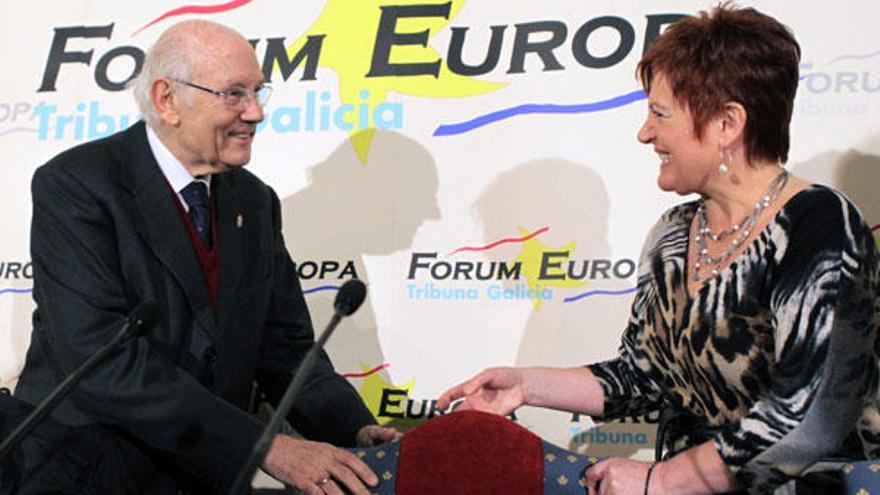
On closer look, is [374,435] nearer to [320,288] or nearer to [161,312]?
[161,312]

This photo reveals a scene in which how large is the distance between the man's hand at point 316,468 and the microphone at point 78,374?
0.38 meters

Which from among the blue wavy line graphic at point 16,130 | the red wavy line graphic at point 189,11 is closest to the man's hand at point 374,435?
the red wavy line graphic at point 189,11

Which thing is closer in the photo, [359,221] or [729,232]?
[729,232]

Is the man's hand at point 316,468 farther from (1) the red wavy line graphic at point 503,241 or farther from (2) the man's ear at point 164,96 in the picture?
(1) the red wavy line graphic at point 503,241

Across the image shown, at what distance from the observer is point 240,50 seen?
8.71 feet

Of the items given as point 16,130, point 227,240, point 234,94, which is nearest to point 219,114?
point 234,94

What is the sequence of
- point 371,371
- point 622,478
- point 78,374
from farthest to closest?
1. point 371,371
2. point 622,478
3. point 78,374

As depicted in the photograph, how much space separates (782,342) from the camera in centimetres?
196

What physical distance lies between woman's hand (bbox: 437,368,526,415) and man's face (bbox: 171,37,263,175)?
0.79 meters

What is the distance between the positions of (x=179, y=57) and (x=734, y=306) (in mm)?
1375

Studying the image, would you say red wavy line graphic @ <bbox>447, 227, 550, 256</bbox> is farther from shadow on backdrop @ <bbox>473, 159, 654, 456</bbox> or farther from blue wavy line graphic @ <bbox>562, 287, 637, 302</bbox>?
blue wavy line graphic @ <bbox>562, 287, 637, 302</bbox>

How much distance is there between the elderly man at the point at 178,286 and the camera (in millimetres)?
2357

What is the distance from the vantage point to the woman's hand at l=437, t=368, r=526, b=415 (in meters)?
2.37

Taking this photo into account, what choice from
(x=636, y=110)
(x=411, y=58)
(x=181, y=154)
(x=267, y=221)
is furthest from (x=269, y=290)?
(x=636, y=110)
